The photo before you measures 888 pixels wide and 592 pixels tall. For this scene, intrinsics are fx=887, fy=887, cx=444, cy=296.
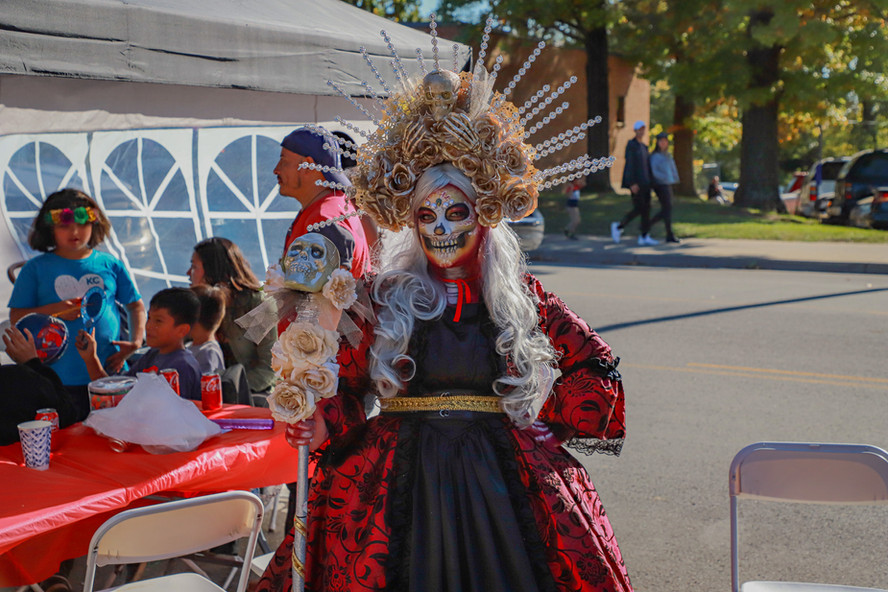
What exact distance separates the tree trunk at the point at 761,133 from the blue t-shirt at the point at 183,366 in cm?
1626

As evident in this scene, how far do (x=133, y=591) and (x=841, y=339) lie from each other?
255 inches

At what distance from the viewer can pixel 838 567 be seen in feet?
12.0

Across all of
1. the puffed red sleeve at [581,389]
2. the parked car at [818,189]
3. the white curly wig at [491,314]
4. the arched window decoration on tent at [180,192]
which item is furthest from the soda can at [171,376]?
the parked car at [818,189]

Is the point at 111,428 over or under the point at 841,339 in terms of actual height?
over

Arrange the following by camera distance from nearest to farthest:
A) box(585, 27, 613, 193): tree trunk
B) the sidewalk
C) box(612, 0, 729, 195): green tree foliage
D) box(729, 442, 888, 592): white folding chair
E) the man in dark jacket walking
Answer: box(729, 442, 888, 592): white folding chair
the sidewalk
the man in dark jacket walking
box(612, 0, 729, 195): green tree foliage
box(585, 27, 613, 193): tree trunk

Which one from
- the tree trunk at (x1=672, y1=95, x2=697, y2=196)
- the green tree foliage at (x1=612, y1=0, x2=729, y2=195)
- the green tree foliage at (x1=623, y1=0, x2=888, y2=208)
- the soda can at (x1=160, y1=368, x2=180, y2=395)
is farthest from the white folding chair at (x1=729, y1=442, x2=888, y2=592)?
the tree trunk at (x1=672, y1=95, x2=697, y2=196)

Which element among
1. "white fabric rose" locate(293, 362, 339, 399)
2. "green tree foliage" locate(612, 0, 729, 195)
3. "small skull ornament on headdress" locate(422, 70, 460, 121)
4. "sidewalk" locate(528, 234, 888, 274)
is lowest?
"sidewalk" locate(528, 234, 888, 274)

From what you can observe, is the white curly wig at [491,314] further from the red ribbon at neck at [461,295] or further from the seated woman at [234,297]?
the seated woman at [234,297]

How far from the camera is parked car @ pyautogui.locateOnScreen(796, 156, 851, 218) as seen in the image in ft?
67.9

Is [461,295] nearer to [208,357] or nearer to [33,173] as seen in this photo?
[208,357]

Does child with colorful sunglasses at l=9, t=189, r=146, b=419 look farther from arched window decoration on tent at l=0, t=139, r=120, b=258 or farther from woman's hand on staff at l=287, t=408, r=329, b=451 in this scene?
woman's hand on staff at l=287, t=408, r=329, b=451

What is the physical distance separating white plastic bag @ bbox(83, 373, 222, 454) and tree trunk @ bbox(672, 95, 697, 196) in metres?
22.8

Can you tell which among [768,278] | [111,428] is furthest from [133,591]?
[768,278]

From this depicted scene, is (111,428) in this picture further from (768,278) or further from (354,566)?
(768,278)
